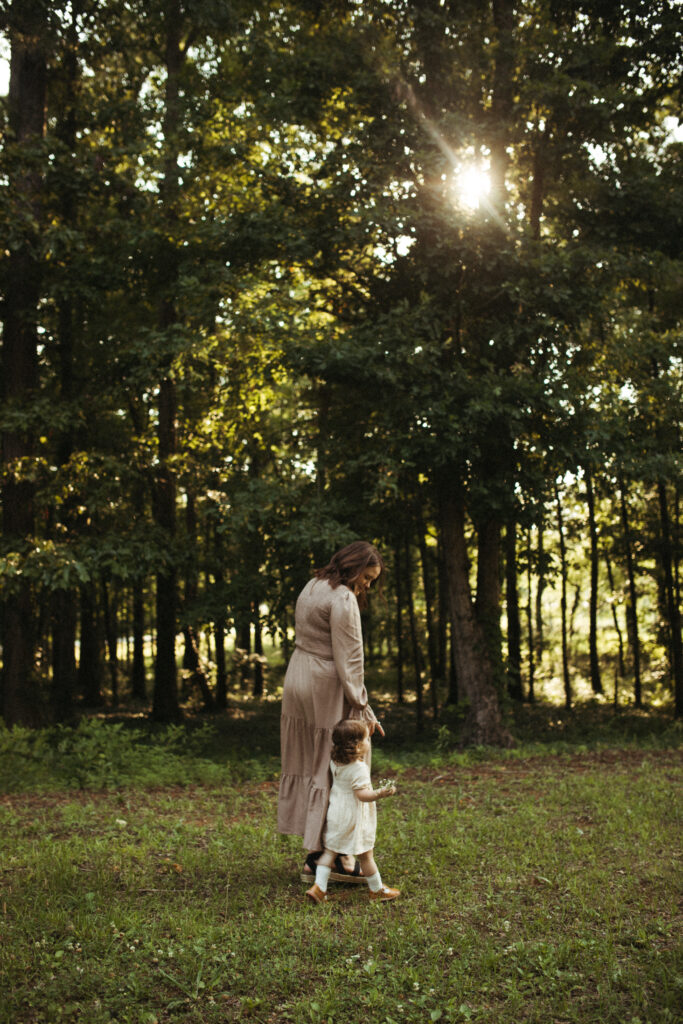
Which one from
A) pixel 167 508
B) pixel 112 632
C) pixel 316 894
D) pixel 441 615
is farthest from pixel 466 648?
pixel 112 632

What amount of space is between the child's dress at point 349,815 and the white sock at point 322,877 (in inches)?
4.8

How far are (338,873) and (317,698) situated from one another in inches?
45.5

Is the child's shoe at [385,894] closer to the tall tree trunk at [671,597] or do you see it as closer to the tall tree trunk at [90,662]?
the tall tree trunk at [671,597]

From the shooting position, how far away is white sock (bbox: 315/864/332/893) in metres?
5.18

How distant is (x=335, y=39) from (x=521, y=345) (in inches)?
216

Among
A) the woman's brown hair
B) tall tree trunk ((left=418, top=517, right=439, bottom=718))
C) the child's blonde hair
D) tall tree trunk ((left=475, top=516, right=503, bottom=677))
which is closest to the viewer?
the child's blonde hair

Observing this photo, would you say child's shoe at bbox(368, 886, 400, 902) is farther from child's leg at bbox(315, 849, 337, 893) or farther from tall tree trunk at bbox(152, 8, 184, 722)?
Result: tall tree trunk at bbox(152, 8, 184, 722)

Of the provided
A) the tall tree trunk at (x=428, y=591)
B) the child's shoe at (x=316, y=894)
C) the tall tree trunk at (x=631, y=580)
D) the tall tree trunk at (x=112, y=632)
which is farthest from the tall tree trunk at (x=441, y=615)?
the child's shoe at (x=316, y=894)

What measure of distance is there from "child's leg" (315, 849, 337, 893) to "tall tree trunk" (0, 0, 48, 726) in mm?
7926

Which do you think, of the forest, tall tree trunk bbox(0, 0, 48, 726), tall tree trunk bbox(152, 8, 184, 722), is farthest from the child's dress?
tall tree trunk bbox(152, 8, 184, 722)

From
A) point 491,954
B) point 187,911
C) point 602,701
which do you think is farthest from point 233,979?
point 602,701

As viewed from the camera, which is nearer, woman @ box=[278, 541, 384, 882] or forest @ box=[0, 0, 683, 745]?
woman @ box=[278, 541, 384, 882]

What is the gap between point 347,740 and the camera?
5.37 metres

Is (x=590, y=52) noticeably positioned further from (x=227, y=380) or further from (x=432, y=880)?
(x=432, y=880)
